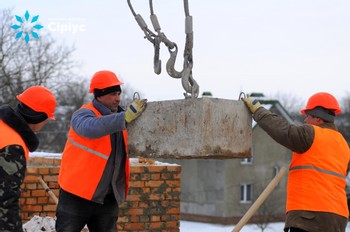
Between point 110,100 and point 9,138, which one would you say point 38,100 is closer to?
point 9,138

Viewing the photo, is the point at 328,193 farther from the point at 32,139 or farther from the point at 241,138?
the point at 32,139

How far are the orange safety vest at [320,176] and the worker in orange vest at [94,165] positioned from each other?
1178 mm

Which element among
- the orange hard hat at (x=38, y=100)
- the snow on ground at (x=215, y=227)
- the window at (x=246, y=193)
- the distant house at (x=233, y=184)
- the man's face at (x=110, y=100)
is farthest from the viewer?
the window at (x=246, y=193)

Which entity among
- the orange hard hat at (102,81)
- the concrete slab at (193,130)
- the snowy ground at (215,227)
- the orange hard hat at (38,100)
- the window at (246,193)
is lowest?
the snowy ground at (215,227)

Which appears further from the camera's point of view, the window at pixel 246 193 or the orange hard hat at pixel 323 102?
the window at pixel 246 193

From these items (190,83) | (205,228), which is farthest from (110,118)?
(205,228)

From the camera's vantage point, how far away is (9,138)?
3291 millimetres

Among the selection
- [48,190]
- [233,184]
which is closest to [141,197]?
[48,190]

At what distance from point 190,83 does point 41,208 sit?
114 inches

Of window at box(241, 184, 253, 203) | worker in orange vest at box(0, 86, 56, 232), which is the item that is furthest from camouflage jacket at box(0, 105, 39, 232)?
window at box(241, 184, 253, 203)

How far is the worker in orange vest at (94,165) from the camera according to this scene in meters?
4.14

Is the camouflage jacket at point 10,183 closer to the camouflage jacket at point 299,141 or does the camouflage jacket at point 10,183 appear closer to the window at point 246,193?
the camouflage jacket at point 299,141

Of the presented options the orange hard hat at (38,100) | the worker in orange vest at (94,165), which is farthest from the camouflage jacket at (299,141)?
the orange hard hat at (38,100)

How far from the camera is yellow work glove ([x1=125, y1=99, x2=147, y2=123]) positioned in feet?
13.4
